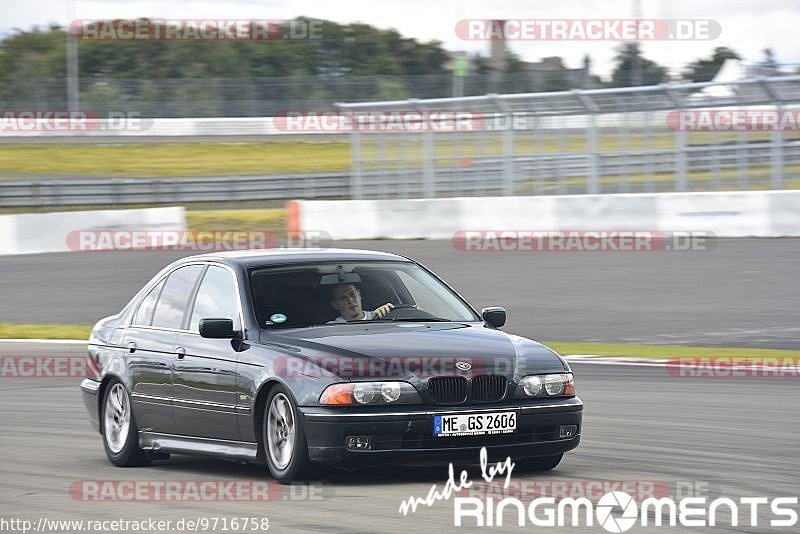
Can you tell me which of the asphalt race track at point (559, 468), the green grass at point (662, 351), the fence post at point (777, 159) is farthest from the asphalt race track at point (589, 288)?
the asphalt race track at point (559, 468)

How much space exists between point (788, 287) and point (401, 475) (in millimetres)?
13593

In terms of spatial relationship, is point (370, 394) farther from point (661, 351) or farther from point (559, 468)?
point (661, 351)

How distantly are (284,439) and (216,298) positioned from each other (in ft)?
4.52

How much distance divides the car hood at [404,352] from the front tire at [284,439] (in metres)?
0.20

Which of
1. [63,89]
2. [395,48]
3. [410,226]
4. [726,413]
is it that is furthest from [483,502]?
[395,48]

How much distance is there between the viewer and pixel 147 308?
9.73 metres

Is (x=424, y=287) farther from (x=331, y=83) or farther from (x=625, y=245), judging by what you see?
(x=331, y=83)

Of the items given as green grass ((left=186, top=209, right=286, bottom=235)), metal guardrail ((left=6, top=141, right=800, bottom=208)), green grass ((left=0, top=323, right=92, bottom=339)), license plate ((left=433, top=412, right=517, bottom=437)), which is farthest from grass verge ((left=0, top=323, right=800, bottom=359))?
green grass ((left=186, top=209, right=286, bottom=235))

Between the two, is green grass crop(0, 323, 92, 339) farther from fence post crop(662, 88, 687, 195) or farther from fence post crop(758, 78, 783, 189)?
fence post crop(758, 78, 783, 189)

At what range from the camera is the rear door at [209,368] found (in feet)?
27.5

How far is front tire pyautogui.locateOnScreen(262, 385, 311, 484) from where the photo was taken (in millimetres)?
7676

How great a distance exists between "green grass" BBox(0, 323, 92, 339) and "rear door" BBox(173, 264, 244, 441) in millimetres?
9923

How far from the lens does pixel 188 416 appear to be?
8.81 m

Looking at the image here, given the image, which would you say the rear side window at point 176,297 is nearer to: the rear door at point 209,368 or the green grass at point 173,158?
the rear door at point 209,368
